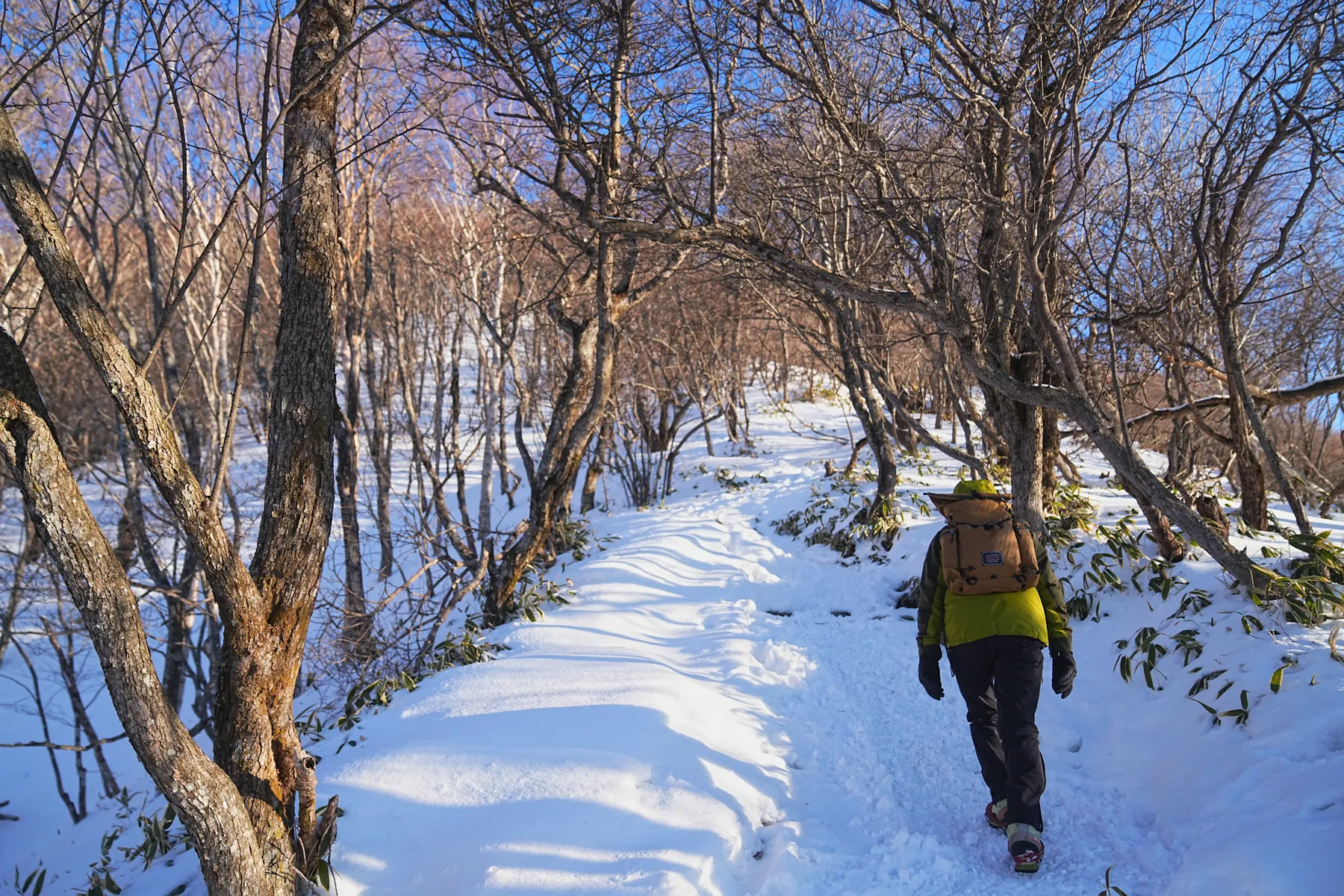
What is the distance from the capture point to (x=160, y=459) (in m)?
2.35

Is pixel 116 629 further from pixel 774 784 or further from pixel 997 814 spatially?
pixel 997 814

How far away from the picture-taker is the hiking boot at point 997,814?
307cm

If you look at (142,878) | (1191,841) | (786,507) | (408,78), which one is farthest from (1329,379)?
(408,78)

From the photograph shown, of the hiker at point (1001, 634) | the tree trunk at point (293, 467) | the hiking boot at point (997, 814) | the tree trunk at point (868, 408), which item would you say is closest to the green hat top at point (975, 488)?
the hiker at point (1001, 634)

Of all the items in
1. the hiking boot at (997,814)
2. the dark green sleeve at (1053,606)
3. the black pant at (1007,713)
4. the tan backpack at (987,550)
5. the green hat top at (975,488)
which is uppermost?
the green hat top at (975,488)

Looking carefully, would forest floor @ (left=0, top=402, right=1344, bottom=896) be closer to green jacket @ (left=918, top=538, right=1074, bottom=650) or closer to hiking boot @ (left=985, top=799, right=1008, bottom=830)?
hiking boot @ (left=985, top=799, right=1008, bottom=830)

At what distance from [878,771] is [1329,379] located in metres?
4.35

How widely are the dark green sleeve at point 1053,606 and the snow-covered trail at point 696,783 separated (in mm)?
874

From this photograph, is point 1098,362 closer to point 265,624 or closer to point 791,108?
point 791,108

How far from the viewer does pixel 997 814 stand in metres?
3.09

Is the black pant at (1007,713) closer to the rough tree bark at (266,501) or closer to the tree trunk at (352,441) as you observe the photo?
the rough tree bark at (266,501)

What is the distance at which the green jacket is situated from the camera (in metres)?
3.07

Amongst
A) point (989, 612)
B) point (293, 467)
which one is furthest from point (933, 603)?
point (293, 467)

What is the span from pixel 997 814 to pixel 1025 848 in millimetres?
258
